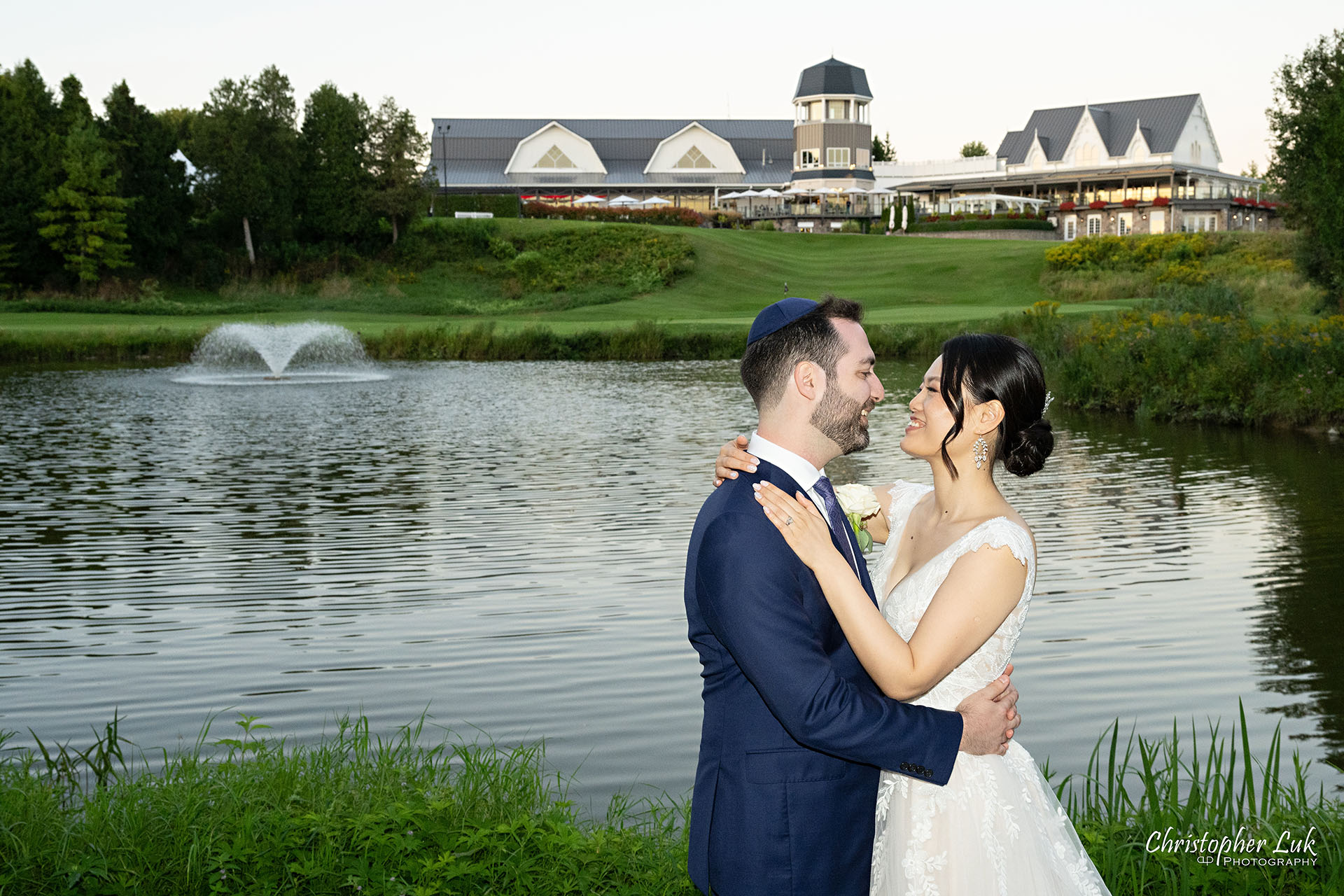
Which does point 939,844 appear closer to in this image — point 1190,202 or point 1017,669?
point 1017,669

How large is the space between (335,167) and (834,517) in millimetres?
64250

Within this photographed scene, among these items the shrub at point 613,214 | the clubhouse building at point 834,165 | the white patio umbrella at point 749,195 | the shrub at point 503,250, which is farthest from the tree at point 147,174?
the white patio umbrella at point 749,195

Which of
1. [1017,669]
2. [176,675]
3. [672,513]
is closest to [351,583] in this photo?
[176,675]

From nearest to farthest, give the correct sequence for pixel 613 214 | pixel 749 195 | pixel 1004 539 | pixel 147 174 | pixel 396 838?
pixel 1004 539
pixel 396 838
pixel 147 174
pixel 613 214
pixel 749 195

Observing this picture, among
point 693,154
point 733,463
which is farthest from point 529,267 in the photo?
point 733,463

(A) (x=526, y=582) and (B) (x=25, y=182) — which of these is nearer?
(A) (x=526, y=582)

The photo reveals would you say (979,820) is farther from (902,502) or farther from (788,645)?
(902,502)

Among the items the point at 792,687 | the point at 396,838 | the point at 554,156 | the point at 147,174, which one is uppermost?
the point at 554,156

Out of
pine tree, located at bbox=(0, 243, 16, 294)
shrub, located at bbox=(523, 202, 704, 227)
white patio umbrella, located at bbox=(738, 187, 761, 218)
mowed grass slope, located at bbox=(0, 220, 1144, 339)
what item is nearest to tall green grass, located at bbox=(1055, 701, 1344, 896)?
mowed grass slope, located at bbox=(0, 220, 1144, 339)

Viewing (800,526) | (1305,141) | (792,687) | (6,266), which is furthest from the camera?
(6,266)

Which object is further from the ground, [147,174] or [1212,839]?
[147,174]

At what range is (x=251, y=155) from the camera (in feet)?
200

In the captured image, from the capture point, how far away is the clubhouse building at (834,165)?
274ft

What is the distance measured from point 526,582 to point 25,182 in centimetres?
5199
